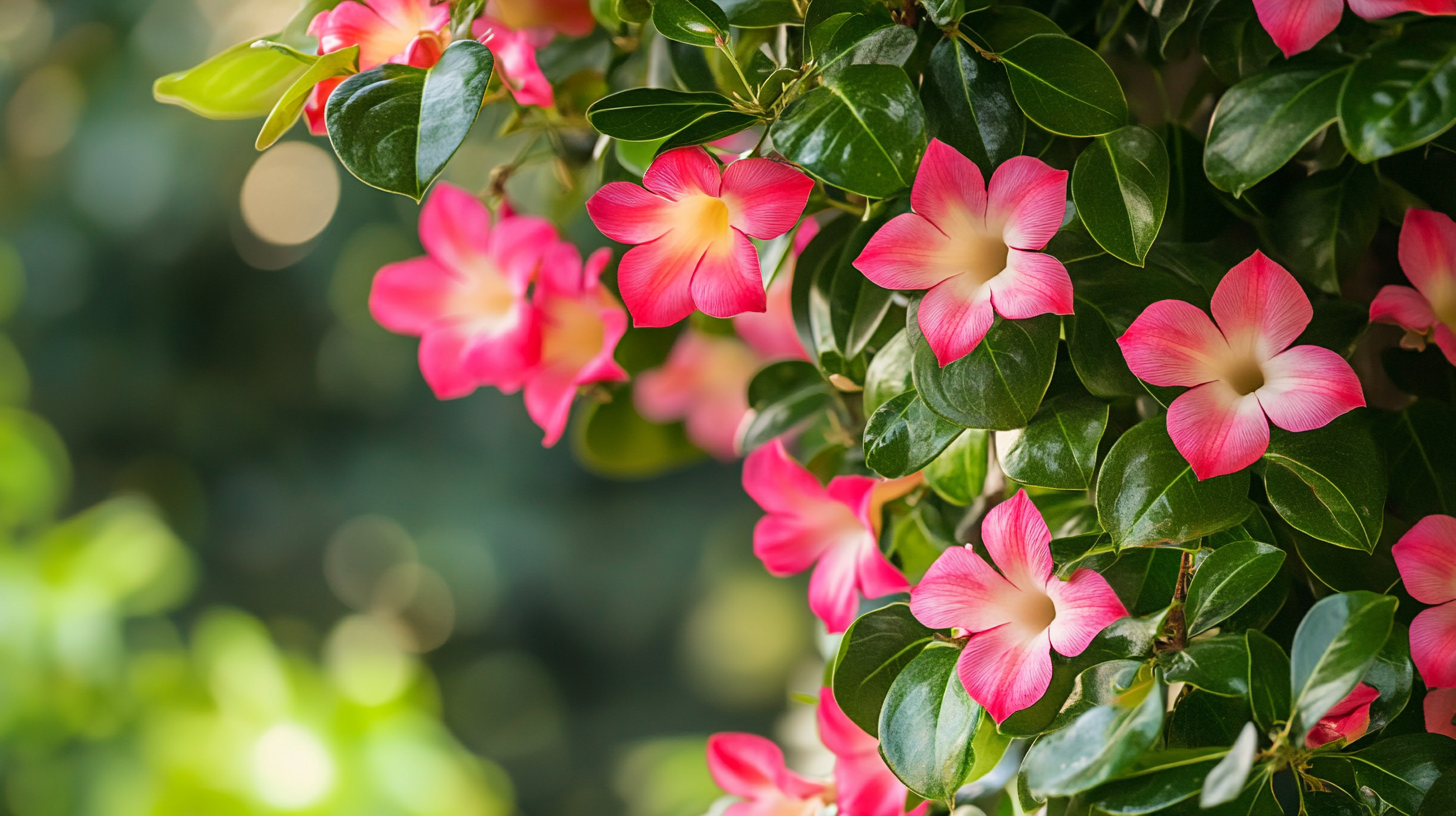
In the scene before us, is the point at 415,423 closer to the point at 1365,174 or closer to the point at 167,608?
the point at 167,608

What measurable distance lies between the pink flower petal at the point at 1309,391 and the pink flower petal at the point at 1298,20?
73 millimetres

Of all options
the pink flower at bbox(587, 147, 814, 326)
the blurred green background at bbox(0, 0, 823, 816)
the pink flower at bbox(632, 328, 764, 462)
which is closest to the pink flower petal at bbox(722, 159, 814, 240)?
the pink flower at bbox(587, 147, 814, 326)

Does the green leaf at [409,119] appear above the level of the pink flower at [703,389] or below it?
above

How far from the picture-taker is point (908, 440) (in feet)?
0.85

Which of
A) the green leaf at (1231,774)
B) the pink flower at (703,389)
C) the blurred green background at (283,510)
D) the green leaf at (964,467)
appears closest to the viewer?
the green leaf at (1231,774)

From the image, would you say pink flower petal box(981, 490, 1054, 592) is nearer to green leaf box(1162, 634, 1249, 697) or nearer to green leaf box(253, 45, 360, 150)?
green leaf box(1162, 634, 1249, 697)

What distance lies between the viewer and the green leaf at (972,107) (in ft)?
0.82

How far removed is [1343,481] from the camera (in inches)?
8.9

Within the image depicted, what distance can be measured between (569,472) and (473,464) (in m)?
0.13

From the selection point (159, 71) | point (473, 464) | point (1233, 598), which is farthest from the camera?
point (473, 464)

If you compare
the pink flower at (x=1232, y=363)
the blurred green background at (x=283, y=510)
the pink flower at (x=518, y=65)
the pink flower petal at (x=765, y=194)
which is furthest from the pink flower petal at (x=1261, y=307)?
the blurred green background at (x=283, y=510)

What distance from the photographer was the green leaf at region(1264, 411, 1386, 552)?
0.23 metres

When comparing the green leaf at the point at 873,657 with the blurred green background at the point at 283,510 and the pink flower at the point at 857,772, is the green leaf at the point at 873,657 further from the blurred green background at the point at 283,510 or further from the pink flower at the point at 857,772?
the blurred green background at the point at 283,510

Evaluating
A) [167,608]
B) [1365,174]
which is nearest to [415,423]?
[167,608]
